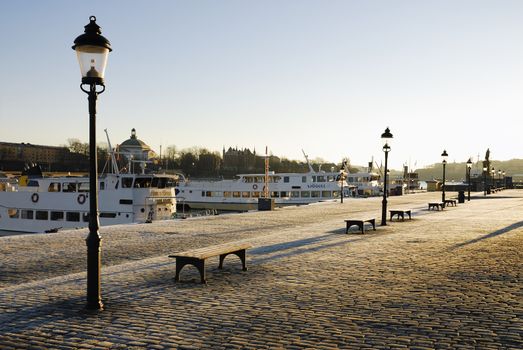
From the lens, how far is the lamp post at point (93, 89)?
679cm

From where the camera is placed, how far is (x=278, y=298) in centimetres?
761

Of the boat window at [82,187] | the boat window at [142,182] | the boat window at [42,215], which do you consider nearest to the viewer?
the boat window at [142,182]

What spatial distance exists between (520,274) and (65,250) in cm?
1130

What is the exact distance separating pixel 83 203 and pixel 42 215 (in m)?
4.08

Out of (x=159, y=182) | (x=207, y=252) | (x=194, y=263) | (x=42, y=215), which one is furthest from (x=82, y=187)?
(x=194, y=263)

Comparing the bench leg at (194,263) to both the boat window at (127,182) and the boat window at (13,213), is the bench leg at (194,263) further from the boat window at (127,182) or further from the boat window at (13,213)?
the boat window at (13,213)

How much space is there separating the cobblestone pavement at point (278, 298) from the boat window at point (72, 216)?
2010 centimetres

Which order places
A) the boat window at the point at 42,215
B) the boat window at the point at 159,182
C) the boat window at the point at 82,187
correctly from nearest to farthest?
the boat window at the point at 159,182 → the boat window at the point at 82,187 → the boat window at the point at 42,215

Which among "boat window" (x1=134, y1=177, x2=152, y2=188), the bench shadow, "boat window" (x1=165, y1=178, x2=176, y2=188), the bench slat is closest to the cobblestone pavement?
the bench shadow

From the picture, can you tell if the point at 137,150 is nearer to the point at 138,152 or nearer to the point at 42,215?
the point at 138,152

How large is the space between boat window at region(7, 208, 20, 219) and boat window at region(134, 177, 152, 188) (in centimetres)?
1080

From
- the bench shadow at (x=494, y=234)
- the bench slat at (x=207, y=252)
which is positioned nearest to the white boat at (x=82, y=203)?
the bench shadow at (x=494, y=234)

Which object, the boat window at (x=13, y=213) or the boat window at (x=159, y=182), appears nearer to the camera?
the boat window at (x=159, y=182)

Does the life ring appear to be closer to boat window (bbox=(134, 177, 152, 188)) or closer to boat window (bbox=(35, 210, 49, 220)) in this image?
boat window (bbox=(35, 210, 49, 220))
